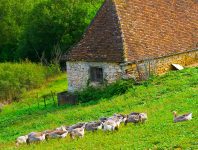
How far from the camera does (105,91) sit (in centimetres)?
2648

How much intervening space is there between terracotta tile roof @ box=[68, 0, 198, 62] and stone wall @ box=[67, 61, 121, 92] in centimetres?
39

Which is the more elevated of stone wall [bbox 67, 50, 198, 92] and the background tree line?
the background tree line

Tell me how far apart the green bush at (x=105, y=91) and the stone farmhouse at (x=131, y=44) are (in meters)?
0.60

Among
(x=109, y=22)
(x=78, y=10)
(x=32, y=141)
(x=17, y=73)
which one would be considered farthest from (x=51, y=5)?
(x=32, y=141)

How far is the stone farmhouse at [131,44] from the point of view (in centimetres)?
2699

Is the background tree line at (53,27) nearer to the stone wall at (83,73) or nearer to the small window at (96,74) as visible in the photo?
the stone wall at (83,73)

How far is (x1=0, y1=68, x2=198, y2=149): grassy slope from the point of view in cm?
1477

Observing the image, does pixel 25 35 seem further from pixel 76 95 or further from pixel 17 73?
pixel 76 95

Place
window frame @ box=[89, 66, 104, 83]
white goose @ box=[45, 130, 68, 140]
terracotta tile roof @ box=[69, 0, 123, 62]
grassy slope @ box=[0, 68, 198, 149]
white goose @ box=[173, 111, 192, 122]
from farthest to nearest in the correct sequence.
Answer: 1. window frame @ box=[89, 66, 104, 83]
2. terracotta tile roof @ box=[69, 0, 123, 62]
3. white goose @ box=[45, 130, 68, 140]
4. white goose @ box=[173, 111, 192, 122]
5. grassy slope @ box=[0, 68, 198, 149]

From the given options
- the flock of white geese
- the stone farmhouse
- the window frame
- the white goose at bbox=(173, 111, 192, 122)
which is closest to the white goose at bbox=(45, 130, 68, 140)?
the flock of white geese

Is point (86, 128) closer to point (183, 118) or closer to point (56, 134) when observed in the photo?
point (56, 134)

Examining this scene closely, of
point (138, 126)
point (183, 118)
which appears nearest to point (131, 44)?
point (138, 126)

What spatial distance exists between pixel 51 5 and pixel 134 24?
19136mm

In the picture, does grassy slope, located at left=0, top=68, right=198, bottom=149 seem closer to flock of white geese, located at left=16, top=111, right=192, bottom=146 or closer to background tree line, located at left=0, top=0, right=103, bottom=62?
flock of white geese, located at left=16, top=111, right=192, bottom=146
